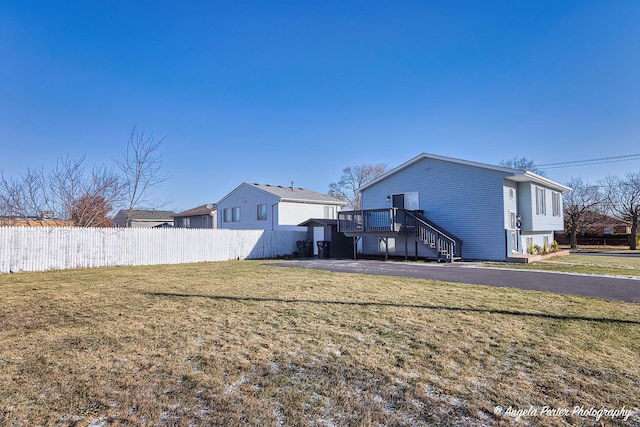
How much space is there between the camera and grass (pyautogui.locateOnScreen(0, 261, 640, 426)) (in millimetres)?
2754

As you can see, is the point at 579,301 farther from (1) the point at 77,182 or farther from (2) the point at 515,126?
(1) the point at 77,182

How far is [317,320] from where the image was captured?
5469mm

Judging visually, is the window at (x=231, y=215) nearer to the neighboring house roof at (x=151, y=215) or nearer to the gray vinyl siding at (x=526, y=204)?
the neighboring house roof at (x=151, y=215)

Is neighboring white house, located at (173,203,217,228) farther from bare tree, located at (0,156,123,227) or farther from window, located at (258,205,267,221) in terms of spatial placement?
bare tree, located at (0,156,123,227)

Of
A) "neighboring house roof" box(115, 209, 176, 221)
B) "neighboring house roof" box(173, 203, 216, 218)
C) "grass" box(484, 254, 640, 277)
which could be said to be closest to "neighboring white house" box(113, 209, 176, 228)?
"neighboring house roof" box(115, 209, 176, 221)

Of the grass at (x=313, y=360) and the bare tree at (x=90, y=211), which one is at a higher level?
the bare tree at (x=90, y=211)

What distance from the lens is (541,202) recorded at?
19766 millimetres

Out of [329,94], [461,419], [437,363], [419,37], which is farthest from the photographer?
[329,94]

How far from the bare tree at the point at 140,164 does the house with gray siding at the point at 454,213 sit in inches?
A: 402

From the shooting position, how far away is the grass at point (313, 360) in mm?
2754

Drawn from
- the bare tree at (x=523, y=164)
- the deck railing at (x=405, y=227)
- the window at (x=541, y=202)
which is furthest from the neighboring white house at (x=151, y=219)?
the bare tree at (x=523, y=164)

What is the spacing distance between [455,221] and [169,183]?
15.1 meters

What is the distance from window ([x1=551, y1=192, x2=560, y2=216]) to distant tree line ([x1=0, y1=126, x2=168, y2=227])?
879 inches

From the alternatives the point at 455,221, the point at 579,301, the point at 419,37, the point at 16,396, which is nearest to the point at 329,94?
the point at 419,37
